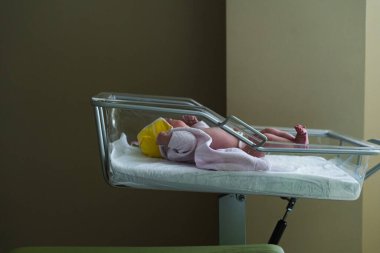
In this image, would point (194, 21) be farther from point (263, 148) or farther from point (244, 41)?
point (263, 148)

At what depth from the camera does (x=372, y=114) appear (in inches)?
59.7

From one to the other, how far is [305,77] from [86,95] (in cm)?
95

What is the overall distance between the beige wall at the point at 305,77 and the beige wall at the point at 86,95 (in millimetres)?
303

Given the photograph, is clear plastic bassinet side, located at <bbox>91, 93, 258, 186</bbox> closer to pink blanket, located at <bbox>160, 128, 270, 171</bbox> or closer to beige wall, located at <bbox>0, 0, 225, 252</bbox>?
pink blanket, located at <bbox>160, 128, 270, 171</bbox>

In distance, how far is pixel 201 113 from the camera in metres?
0.93

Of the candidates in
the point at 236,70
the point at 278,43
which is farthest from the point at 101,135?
the point at 278,43

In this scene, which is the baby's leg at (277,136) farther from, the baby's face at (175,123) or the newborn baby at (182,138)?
the baby's face at (175,123)

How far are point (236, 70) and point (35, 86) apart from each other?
943mm

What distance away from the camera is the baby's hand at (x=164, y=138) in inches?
40.6

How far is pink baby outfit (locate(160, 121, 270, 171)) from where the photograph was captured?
93 centimetres

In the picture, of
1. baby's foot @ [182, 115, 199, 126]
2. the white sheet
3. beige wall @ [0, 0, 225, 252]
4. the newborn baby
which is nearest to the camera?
the white sheet

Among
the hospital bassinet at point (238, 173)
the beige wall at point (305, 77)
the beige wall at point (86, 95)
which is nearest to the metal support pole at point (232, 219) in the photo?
the hospital bassinet at point (238, 173)

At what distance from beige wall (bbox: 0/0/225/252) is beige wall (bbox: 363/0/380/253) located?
578 mm

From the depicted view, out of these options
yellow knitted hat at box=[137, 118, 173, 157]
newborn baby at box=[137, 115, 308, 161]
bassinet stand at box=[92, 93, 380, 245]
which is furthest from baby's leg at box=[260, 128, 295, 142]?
yellow knitted hat at box=[137, 118, 173, 157]
